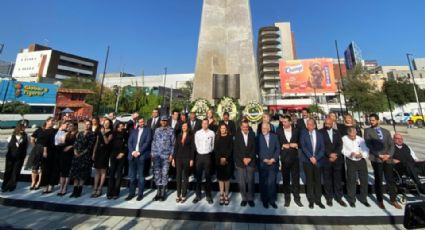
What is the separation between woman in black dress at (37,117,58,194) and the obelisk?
275 inches

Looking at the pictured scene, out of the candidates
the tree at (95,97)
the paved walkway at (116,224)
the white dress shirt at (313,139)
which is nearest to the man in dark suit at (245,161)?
the paved walkway at (116,224)

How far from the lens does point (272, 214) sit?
345 centimetres

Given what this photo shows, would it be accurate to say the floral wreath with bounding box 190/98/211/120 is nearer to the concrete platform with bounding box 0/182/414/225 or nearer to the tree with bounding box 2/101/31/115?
the concrete platform with bounding box 0/182/414/225

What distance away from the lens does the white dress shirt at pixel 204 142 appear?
410cm

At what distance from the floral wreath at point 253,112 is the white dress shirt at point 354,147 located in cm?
426

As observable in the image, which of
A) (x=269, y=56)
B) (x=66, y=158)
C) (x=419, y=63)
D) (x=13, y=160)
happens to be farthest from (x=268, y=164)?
(x=419, y=63)

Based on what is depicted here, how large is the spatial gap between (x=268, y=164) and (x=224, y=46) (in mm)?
8551

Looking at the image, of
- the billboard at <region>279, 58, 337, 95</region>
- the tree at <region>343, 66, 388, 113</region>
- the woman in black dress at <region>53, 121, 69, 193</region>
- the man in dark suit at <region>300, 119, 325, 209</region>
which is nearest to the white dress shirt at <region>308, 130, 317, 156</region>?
the man in dark suit at <region>300, 119, 325, 209</region>

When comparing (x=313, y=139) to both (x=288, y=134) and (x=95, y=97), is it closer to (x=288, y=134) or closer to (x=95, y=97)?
(x=288, y=134)

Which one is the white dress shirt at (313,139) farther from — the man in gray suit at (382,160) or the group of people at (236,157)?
the man in gray suit at (382,160)

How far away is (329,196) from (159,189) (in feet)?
10.3

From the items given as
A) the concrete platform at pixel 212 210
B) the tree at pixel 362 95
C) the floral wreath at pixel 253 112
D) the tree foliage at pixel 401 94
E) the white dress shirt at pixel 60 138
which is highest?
the tree foliage at pixel 401 94

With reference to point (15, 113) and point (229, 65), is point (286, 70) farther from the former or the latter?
point (15, 113)

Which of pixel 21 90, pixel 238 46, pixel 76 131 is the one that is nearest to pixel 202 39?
pixel 238 46
